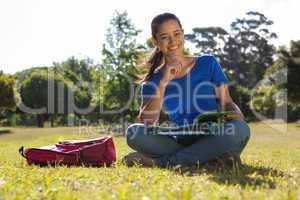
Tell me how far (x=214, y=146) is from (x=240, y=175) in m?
1.05

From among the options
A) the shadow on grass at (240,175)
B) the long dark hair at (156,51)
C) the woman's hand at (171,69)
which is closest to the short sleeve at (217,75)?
the woman's hand at (171,69)

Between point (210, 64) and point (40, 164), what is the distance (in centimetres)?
301

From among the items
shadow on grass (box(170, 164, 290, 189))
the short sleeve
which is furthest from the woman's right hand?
shadow on grass (box(170, 164, 290, 189))

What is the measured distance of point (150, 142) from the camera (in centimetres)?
660

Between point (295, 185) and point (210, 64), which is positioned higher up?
point (210, 64)

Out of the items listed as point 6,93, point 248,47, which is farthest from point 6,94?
point 248,47

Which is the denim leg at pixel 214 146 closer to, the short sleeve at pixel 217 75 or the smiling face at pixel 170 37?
the short sleeve at pixel 217 75

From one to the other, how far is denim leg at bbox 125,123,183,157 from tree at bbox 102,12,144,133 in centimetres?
3118

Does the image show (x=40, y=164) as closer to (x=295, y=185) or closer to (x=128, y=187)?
(x=128, y=187)

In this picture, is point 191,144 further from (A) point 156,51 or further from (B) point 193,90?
(A) point 156,51

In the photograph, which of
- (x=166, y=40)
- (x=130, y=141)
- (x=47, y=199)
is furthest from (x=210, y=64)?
(x=47, y=199)

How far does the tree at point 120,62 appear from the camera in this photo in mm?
38875

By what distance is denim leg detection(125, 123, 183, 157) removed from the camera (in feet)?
21.5

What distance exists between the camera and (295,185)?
4.45 m
